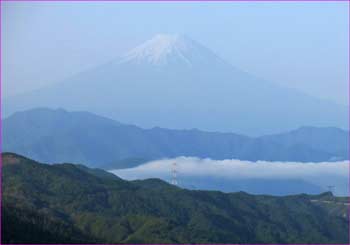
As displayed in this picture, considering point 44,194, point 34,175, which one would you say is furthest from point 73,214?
point 34,175

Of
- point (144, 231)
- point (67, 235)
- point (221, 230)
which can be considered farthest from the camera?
point (221, 230)

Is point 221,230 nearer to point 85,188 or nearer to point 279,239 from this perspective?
point 279,239

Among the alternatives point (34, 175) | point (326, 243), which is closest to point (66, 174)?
point (34, 175)

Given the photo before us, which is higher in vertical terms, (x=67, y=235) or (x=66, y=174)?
(x=66, y=174)

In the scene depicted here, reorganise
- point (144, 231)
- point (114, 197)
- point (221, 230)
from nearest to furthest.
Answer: point (144, 231)
point (221, 230)
point (114, 197)

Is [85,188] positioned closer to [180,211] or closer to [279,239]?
[180,211]

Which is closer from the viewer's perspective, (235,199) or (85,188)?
(85,188)
